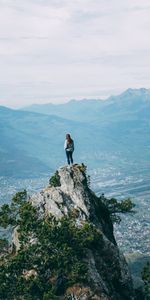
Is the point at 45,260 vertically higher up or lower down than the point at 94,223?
lower down

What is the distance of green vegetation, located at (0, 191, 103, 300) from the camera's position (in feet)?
148

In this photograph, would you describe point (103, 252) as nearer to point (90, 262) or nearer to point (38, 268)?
point (90, 262)

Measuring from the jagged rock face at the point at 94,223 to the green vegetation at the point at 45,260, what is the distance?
5.04ft

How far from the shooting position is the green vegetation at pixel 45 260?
45.0 meters

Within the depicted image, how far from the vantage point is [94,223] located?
56.6 meters

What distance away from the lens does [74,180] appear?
5847 cm

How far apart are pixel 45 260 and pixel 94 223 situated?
11717mm

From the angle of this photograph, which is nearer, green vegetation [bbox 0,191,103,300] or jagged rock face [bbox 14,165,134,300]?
green vegetation [bbox 0,191,103,300]

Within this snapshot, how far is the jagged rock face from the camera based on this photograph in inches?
1861

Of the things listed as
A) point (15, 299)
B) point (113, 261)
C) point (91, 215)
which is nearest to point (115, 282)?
point (113, 261)

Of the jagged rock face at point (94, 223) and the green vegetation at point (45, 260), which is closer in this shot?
the green vegetation at point (45, 260)

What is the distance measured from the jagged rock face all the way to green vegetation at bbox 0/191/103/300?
154 centimetres

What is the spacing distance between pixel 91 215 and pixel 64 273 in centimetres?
1152

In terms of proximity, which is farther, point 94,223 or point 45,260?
point 94,223
